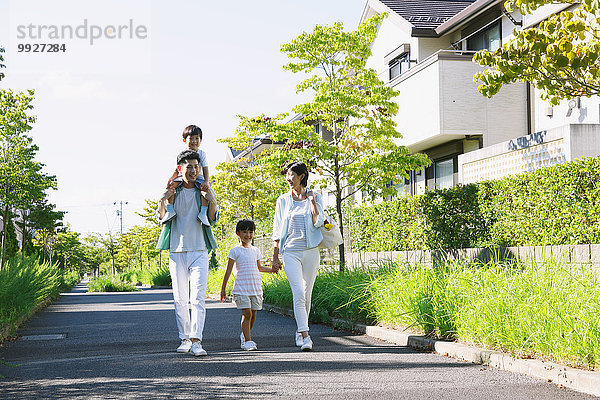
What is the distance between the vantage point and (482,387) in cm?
568

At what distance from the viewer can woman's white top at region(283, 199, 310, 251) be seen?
8.11m

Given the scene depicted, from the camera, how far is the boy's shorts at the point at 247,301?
8.35 metres

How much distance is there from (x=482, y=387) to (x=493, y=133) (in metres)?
13.8

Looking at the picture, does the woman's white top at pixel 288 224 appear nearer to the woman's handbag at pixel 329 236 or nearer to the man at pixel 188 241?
the woman's handbag at pixel 329 236

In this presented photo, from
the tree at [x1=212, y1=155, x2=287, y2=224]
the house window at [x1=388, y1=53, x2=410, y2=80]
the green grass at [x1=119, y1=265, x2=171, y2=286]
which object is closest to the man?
the house window at [x1=388, y1=53, x2=410, y2=80]

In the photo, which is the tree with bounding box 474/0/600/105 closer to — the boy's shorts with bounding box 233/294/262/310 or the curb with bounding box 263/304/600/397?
the curb with bounding box 263/304/600/397

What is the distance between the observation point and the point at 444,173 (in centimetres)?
2078

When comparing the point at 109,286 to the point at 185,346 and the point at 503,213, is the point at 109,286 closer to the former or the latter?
the point at 503,213

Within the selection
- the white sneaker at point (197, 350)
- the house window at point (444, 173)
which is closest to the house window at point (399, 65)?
the house window at point (444, 173)

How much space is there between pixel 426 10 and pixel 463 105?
7.52 meters

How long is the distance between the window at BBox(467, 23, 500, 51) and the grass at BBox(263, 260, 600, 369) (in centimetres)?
1067

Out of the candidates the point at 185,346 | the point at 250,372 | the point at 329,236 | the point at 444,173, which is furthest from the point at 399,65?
the point at 250,372

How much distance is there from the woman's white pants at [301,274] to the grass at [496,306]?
138cm

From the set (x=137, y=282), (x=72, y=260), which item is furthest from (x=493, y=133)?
(x=72, y=260)
